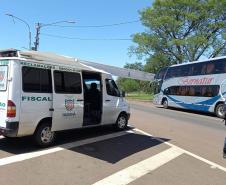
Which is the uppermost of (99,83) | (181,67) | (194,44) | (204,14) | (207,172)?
(204,14)

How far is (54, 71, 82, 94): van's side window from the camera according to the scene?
29.5ft

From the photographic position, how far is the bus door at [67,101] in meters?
8.95

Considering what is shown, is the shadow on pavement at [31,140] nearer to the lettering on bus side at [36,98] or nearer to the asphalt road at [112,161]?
the asphalt road at [112,161]

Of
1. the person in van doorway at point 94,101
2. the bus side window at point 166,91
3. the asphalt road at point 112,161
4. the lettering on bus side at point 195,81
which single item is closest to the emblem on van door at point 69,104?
the asphalt road at point 112,161

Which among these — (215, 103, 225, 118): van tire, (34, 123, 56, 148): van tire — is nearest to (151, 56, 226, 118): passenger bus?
(215, 103, 225, 118): van tire

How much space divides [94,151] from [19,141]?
6.90 ft

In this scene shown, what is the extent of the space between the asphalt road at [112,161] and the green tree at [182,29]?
1198 inches

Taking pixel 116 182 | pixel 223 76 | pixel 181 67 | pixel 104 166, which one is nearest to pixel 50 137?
pixel 104 166

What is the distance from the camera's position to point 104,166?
23.6 ft

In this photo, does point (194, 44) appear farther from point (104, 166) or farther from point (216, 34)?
point (104, 166)

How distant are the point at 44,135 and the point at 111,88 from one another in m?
3.41

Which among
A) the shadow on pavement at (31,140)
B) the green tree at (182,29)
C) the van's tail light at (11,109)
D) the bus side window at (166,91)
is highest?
the green tree at (182,29)

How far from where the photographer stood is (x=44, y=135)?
28.7ft

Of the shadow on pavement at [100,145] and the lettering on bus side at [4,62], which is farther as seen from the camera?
the shadow on pavement at [100,145]
